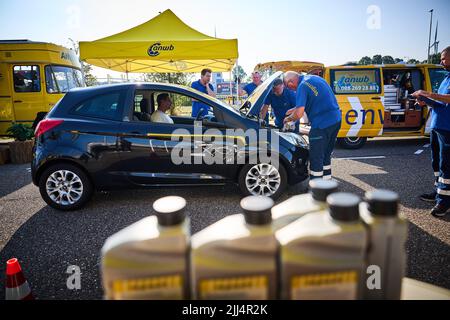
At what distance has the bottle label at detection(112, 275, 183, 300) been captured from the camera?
0.78m

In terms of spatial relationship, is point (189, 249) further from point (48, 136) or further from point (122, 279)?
point (48, 136)

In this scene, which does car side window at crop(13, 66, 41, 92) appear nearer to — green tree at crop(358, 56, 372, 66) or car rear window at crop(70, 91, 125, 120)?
car rear window at crop(70, 91, 125, 120)

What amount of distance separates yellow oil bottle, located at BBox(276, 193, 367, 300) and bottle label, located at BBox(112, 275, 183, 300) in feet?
0.99

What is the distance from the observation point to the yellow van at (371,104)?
697 centimetres

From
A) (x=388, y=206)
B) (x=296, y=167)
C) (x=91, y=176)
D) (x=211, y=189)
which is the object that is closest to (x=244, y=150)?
(x=296, y=167)

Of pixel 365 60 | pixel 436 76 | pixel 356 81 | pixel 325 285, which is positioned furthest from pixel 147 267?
Answer: pixel 365 60

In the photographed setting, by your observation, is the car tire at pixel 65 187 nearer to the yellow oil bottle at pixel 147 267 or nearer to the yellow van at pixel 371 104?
the yellow oil bottle at pixel 147 267

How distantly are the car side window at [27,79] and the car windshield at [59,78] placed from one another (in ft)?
0.89

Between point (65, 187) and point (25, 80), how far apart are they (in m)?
7.33

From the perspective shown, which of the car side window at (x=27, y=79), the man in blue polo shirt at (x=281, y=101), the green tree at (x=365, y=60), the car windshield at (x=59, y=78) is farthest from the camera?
the green tree at (x=365, y=60)

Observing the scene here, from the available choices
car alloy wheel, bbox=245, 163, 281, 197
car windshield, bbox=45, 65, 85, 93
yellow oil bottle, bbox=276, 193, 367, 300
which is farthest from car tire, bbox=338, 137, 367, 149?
car windshield, bbox=45, 65, 85, 93

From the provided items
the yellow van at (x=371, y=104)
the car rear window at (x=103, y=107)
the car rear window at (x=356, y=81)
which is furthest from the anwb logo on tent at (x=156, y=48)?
the car rear window at (x=103, y=107)

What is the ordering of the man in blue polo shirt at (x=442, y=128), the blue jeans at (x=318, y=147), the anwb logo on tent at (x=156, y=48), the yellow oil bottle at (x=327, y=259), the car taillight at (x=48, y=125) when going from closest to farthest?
the yellow oil bottle at (x=327, y=259), the man in blue polo shirt at (x=442, y=128), the car taillight at (x=48, y=125), the blue jeans at (x=318, y=147), the anwb logo on tent at (x=156, y=48)

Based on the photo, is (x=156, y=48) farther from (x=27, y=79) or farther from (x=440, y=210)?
(x=440, y=210)
